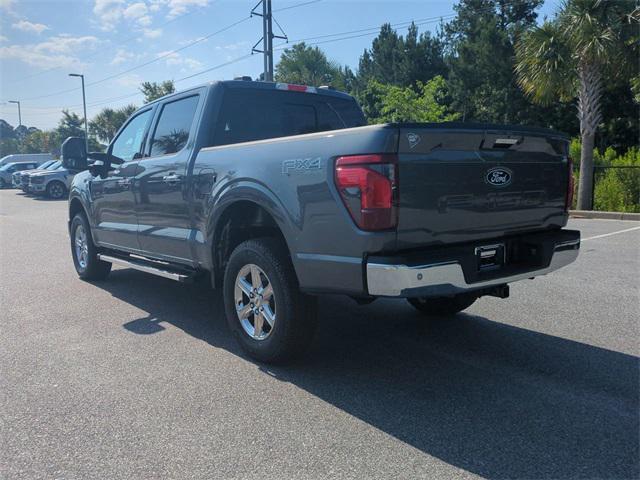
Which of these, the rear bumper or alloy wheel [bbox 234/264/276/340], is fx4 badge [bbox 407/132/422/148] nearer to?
the rear bumper

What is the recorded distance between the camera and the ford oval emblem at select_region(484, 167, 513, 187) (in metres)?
3.45

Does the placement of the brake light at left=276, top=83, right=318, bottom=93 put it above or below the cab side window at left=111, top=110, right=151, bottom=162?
above

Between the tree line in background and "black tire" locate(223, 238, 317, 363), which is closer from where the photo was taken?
"black tire" locate(223, 238, 317, 363)

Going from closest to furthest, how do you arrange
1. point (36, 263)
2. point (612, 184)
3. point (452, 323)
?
point (452, 323)
point (36, 263)
point (612, 184)

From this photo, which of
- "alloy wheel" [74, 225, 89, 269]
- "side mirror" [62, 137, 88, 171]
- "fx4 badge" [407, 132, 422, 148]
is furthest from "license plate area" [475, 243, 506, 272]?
"alloy wheel" [74, 225, 89, 269]

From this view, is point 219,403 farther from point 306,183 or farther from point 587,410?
point 587,410

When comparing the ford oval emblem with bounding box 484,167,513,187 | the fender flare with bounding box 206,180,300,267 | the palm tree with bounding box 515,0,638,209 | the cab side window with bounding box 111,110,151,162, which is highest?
the palm tree with bounding box 515,0,638,209

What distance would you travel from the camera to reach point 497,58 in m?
31.8

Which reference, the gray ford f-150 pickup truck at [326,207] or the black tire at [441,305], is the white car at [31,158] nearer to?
the gray ford f-150 pickup truck at [326,207]

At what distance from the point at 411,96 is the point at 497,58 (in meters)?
6.09

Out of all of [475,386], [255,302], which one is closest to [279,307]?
[255,302]

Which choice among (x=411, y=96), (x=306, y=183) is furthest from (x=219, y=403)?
(x=411, y=96)

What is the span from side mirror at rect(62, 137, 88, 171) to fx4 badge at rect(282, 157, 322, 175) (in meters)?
3.40

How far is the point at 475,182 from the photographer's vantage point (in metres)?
3.37
